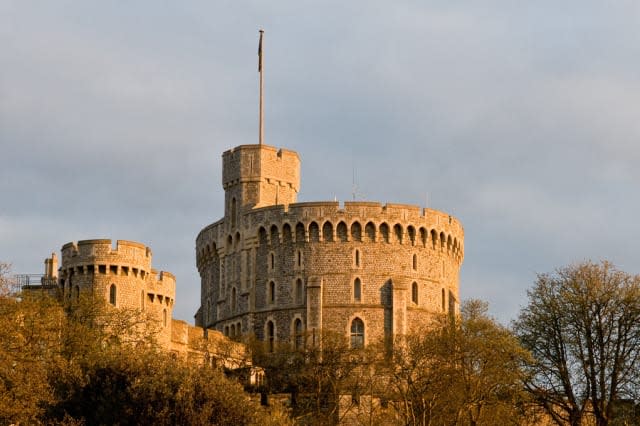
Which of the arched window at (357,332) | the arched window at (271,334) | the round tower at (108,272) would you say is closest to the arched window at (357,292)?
the arched window at (357,332)

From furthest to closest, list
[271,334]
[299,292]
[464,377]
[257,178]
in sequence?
1. [257,178]
2. [271,334]
3. [299,292]
4. [464,377]

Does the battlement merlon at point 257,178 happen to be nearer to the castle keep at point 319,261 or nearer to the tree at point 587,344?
the castle keep at point 319,261

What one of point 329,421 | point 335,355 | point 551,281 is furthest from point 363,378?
point 551,281

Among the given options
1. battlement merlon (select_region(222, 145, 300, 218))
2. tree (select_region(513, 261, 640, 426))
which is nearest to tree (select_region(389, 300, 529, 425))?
tree (select_region(513, 261, 640, 426))

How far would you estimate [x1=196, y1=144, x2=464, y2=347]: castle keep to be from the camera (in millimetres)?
113625

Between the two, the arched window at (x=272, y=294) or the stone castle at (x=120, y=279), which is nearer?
the stone castle at (x=120, y=279)

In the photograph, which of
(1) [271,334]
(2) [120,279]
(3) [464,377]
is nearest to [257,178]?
(1) [271,334]

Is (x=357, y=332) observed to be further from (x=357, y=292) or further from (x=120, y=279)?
(x=120, y=279)

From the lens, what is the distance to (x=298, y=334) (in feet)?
367

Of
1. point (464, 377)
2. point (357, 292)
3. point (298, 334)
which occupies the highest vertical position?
point (357, 292)

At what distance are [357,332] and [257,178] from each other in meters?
14.2

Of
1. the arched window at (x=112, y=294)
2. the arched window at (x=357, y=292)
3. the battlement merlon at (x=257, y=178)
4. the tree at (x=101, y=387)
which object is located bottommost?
the tree at (x=101, y=387)

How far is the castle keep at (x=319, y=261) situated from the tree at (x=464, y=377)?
59.2ft

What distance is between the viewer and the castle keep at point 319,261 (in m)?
114
